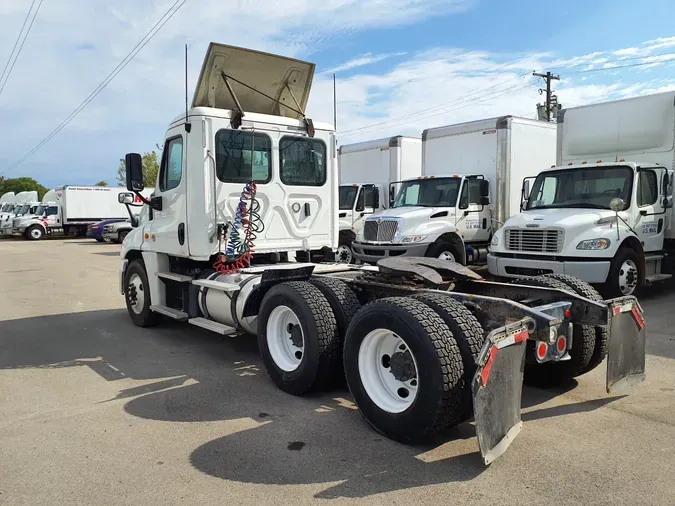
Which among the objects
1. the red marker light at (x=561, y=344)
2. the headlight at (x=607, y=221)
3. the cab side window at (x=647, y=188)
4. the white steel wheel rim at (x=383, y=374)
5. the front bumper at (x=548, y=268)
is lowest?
the white steel wheel rim at (x=383, y=374)

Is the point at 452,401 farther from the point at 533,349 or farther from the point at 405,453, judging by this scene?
the point at 533,349

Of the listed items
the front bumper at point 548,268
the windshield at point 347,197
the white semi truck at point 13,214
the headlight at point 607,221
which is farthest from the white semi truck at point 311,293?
the white semi truck at point 13,214

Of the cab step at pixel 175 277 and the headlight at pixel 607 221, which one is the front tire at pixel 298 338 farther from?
the headlight at pixel 607 221

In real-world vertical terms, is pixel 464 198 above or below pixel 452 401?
above

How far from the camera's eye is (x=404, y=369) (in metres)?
4.15

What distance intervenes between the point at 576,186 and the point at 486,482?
815cm

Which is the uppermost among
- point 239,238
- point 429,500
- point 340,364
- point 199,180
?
point 199,180

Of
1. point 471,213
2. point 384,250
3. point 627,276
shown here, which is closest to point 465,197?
point 471,213

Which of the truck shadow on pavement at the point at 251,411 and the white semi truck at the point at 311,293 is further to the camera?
the white semi truck at the point at 311,293

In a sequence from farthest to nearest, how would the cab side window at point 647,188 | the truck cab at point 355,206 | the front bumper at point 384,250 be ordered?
the truck cab at point 355,206 → the front bumper at point 384,250 → the cab side window at point 647,188

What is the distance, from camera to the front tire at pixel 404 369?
12.4 feet

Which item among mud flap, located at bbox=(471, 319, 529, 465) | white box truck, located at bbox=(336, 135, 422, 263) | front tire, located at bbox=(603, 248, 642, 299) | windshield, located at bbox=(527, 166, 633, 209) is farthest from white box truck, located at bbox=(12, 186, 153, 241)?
mud flap, located at bbox=(471, 319, 529, 465)

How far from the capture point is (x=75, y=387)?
222 inches

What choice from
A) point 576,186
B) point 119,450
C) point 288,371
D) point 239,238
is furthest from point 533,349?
point 576,186
